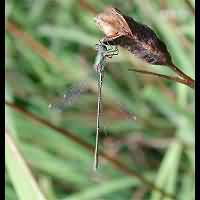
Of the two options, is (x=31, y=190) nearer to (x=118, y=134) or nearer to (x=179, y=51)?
(x=179, y=51)

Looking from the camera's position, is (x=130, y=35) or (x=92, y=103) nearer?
(x=130, y=35)

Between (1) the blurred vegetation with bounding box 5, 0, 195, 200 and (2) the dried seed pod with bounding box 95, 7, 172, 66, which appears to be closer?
(2) the dried seed pod with bounding box 95, 7, 172, 66

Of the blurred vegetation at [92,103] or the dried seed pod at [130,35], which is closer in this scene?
the dried seed pod at [130,35]
